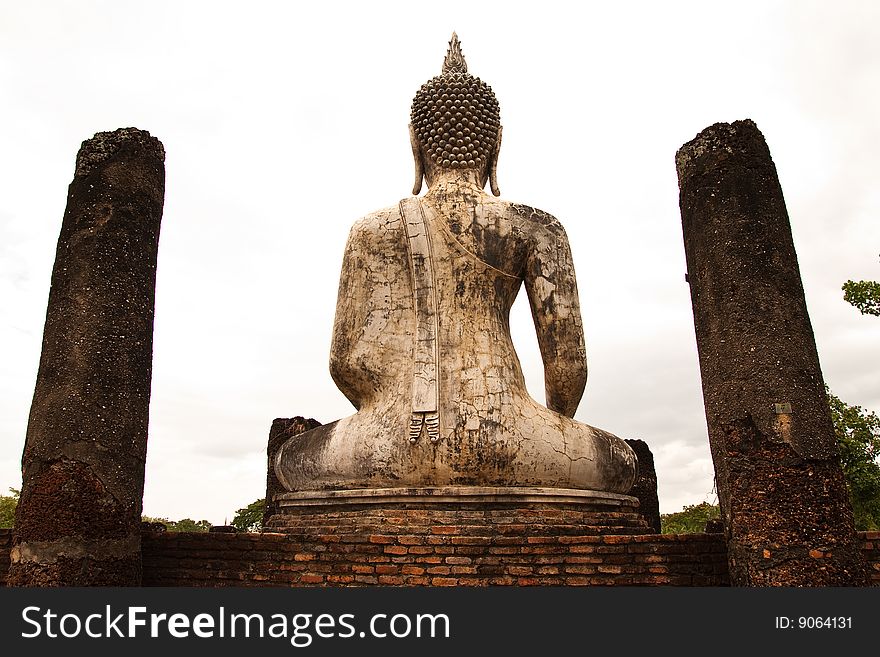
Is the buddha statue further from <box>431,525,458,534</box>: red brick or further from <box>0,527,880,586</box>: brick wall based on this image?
<box>0,527,880,586</box>: brick wall

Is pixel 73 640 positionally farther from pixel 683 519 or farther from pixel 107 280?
pixel 683 519

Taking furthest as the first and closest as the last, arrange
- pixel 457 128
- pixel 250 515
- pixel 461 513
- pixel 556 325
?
pixel 250 515 < pixel 457 128 < pixel 556 325 < pixel 461 513

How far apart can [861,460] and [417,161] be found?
958cm

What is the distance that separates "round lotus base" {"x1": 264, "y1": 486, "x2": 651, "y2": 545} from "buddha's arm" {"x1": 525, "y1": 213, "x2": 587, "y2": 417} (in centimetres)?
105

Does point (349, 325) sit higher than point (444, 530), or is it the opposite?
point (349, 325)

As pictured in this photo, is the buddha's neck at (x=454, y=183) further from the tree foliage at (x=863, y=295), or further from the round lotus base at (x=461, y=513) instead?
the tree foliage at (x=863, y=295)

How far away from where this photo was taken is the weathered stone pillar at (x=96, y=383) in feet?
18.3

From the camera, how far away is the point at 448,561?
587cm

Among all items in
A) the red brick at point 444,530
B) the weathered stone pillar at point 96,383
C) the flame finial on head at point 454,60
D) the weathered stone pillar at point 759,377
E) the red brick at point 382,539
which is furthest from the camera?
the flame finial on head at point 454,60

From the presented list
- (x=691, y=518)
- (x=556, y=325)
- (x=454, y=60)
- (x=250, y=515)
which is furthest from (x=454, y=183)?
(x=691, y=518)

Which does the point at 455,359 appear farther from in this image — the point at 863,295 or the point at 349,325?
the point at 863,295

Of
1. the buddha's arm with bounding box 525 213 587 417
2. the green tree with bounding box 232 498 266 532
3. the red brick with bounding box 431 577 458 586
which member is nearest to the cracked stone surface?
the buddha's arm with bounding box 525 213 587 417

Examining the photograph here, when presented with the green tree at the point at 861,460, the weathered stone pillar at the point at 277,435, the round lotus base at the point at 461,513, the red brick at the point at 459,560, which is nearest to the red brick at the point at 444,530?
the round lotus base at the point at 461,513

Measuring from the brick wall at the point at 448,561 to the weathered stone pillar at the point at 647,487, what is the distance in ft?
18.5
